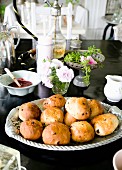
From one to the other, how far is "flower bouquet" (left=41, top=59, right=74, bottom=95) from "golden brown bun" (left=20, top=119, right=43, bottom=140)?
0.26 m

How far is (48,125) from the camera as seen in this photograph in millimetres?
633

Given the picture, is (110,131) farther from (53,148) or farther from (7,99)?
(7,99)

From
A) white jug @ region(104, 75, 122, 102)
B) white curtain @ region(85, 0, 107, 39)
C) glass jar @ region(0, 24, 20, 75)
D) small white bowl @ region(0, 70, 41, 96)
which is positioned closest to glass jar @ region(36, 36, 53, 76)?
small white bowl @ region(0, 70, 41, 96)

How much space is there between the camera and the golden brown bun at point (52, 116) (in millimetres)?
660

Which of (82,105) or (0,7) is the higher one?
(0,7)

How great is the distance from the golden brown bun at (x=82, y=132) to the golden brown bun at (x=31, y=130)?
0.09 metres

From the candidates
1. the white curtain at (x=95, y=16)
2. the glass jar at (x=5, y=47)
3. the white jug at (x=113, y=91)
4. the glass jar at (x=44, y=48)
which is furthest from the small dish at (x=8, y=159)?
the white curtain at (x=95, y=16)

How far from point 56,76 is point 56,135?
13.0 inches

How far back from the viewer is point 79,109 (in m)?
0.66

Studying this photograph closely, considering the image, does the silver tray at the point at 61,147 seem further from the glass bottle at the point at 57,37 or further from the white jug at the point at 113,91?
the glass bottle at the point at 57,37

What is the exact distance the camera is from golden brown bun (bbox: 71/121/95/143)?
62 cm

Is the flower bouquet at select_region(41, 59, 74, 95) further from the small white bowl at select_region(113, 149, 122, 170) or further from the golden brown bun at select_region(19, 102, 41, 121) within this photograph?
the small white bowl at select_region(113, 149, 122, 170)

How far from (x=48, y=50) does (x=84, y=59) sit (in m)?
0.20

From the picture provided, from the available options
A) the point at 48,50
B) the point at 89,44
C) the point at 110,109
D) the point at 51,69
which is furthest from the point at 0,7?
the point at 110,109
